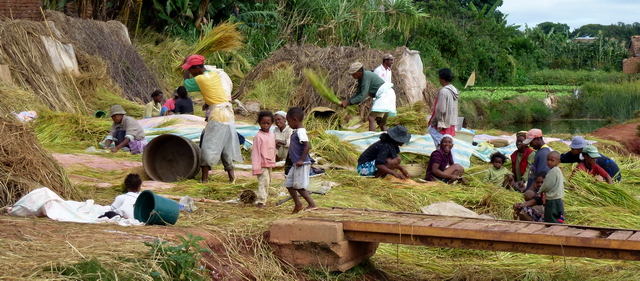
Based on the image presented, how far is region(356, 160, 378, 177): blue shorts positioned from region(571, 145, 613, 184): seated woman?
213cm

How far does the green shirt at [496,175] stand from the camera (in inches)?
361

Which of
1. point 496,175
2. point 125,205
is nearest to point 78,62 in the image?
point 496,175

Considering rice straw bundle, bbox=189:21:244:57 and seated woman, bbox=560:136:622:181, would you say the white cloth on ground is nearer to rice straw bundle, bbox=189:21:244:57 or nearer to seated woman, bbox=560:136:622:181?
seated woman, bbox=560:136:622:181

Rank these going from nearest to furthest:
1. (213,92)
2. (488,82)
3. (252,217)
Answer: (252,217) < (213,92) < (488,82)

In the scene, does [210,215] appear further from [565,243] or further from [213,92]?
[565,243]

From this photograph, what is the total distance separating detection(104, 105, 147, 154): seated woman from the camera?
9.98 metres

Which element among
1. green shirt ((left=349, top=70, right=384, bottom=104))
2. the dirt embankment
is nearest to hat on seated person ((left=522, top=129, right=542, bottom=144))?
green shirt ((left=349, top=70, right=384, bottom=104))

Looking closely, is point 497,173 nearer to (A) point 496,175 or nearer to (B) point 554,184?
(A) point 496,175

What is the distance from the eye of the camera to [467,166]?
1009cm

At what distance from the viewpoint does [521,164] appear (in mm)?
8859

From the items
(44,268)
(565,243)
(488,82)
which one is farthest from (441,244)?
(488,82)

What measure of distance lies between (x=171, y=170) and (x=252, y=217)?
2.81m

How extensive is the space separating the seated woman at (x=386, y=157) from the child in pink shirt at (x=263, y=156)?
1962 millimetres

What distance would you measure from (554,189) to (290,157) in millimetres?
2265
